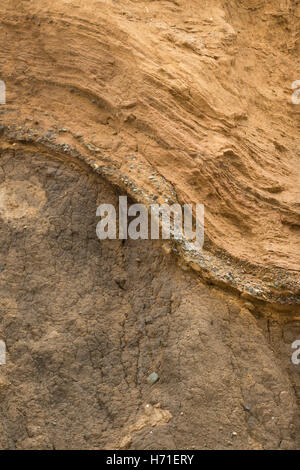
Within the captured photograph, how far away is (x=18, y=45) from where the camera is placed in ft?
19.4

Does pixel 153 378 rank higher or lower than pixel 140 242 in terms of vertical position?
lower

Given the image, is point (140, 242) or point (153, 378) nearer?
point (153, 378)

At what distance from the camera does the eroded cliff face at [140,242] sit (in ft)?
15.5

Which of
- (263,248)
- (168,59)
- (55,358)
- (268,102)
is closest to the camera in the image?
(55,358)

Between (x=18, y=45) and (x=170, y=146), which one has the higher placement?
(x=18, y=45)

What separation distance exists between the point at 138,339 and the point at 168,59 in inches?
109

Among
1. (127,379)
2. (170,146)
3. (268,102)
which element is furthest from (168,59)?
(127,379)

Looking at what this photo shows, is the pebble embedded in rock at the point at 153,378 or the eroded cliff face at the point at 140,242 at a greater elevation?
the eroded cliff face at the point at 140,242

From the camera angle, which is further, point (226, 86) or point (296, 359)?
point (226, 86)

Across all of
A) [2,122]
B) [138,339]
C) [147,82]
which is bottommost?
[138,339]

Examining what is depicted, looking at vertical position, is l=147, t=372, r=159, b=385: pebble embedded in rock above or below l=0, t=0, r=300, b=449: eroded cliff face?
below

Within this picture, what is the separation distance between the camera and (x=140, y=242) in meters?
5.30

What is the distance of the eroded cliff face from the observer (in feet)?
15.5

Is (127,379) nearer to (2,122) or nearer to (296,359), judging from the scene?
(296,359)
